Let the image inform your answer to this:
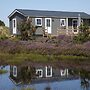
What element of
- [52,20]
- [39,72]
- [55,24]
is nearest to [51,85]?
[39,72]

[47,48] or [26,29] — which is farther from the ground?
[26,29]

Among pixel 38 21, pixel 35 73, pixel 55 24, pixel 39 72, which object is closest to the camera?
pixel 35 73

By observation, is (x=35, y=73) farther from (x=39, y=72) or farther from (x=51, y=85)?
(x=51, y=85)

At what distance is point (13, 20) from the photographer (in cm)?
5559

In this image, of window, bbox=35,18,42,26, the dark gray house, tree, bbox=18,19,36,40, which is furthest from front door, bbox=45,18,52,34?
tree, bbox=18,19,36,40

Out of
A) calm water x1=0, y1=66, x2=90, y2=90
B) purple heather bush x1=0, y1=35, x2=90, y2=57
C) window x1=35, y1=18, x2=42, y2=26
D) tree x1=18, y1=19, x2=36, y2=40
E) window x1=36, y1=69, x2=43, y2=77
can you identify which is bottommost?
calm water x1=0, y1=66, x2=90, y2=90

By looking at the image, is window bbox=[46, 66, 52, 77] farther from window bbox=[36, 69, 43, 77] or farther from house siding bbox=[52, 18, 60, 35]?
house siding bbox=[52, 18, 60, 35]

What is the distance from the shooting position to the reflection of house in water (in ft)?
75.3

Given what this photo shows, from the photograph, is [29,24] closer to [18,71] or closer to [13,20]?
[13,20]

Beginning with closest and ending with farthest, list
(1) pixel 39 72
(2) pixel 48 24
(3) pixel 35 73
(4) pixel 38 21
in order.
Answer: (3) pixel 35 73
(1) pixel 39 72
(4) pixel 38 21
(2) pixel 48 24

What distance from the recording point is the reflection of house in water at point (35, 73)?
22.9 meters

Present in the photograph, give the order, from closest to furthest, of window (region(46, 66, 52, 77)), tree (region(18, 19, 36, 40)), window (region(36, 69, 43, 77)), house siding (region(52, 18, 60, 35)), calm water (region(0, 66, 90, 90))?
calm water (region(0, 66, 90, 90)), window (region(36, 69, 43, 77)), window (region(46, 66, 52, 77)), tree (region(18, 19, 36, 40)), house siding (region(52, 18, 60, 35))

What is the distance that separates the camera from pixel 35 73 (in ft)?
82.3

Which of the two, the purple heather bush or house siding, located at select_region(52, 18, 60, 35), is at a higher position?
house siding, located at select_region(52, 18, 60, 35)
